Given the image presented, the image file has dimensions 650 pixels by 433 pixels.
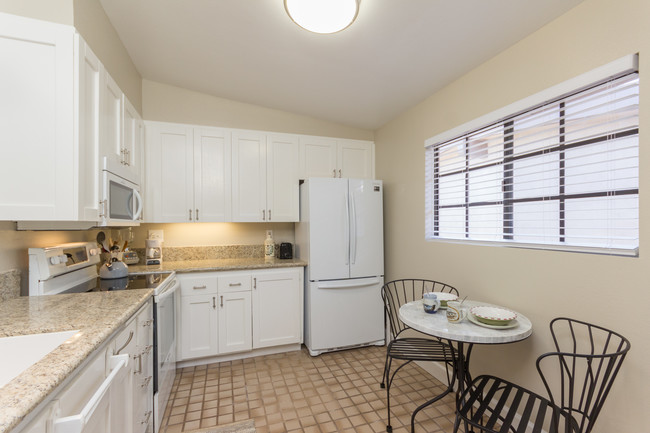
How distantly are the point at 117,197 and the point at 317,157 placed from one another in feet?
6.37

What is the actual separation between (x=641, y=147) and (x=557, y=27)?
2.62 ft

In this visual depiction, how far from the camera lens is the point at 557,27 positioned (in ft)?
5.17

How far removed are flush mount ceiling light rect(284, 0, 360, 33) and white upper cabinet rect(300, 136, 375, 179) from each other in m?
1.65

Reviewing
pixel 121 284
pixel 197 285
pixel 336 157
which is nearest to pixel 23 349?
pixel 121 284

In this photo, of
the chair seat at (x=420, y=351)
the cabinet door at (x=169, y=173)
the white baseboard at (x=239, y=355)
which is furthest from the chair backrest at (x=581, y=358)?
the cabinet door at (x=169, y=173)

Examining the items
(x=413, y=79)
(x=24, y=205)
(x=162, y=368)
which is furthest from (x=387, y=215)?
(x=24, y=205)

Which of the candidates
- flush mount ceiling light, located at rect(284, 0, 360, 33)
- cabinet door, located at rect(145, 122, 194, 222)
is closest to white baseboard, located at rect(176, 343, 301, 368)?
cabinet door, located at rect(145, 122, 194, 222)

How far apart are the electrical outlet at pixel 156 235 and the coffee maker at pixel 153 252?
79 mm

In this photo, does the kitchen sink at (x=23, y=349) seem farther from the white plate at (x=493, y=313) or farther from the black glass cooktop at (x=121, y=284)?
the white plate at (x=493, y=313)

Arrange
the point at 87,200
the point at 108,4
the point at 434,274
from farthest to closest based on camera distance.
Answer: the point at 434,274, the point at 108,4, the point at 87,200

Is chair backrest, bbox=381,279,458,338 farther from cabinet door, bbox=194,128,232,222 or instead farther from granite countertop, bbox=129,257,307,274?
cabinet door, bbox=194,128,232,222

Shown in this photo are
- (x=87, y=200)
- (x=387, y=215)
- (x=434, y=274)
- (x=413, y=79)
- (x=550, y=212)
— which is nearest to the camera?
(x=87, y=200)

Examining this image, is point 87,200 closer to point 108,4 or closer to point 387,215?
point 108,4

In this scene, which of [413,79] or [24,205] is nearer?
[24,205]
